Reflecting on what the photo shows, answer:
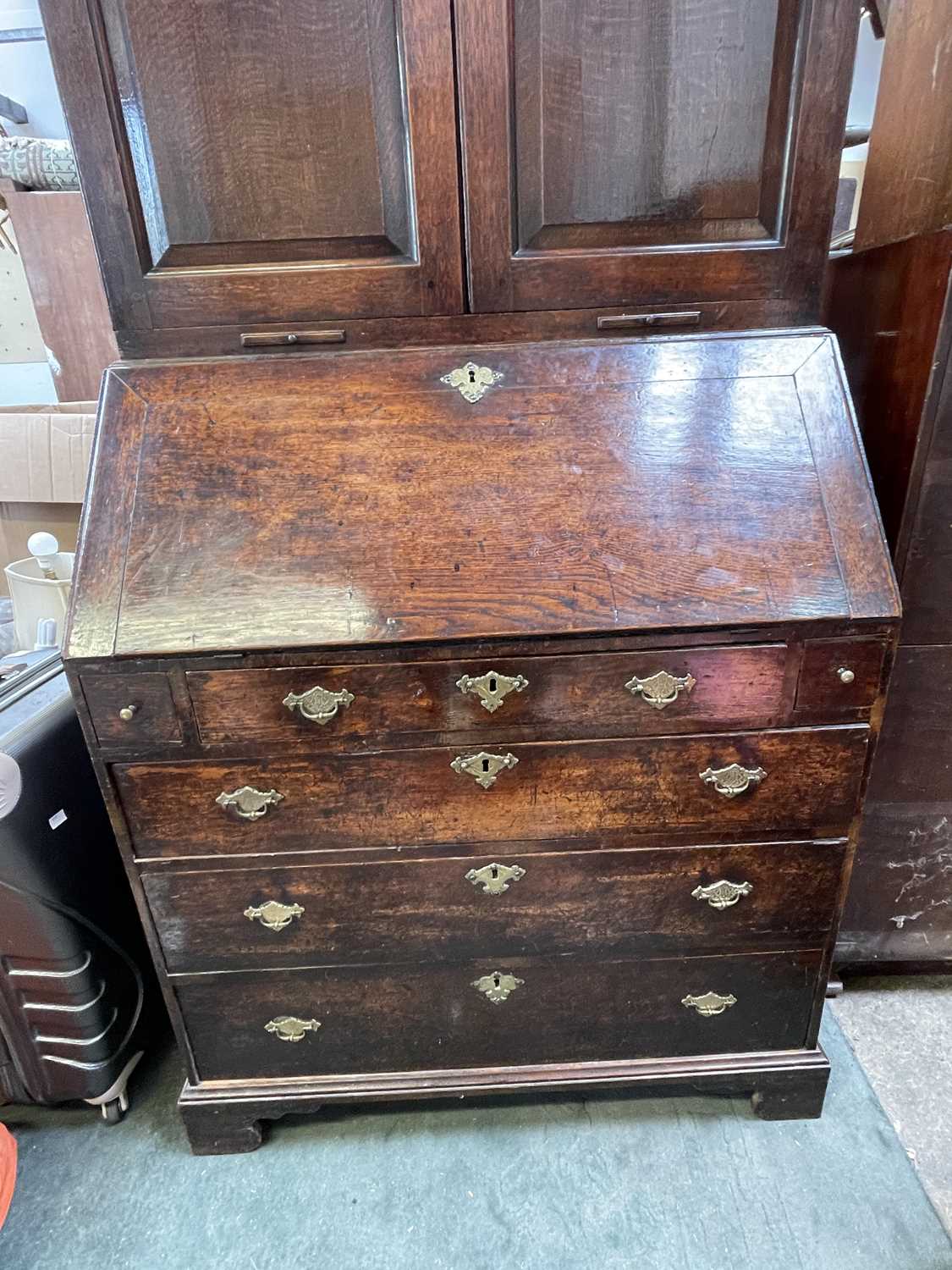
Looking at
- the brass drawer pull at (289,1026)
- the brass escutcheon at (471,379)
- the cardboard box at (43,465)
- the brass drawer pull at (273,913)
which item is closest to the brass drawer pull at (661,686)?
the brass escutcheon at (471,379)

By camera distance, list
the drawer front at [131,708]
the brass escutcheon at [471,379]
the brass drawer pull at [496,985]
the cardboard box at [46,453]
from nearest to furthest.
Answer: the drawer front at [131,708], the brass escutcheon at [471,379], the brass drawer pull at [496,985], the cardboard box at [46,453]

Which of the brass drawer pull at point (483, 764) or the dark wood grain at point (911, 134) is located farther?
the dark wood grain at point (911, 134)

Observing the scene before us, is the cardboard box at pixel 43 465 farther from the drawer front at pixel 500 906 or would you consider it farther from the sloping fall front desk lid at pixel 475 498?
the drawer front at pixel 500 906

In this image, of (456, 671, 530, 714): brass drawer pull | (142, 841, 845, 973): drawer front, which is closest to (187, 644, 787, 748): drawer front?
(456, 671, 530, 714): brass drawer pull

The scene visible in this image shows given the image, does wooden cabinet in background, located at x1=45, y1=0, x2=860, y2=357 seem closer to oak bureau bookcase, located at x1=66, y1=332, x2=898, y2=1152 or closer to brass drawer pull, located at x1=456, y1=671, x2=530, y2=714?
oak bureau bookcase, located at x1=66, y1=332, x2=898, y2=1152

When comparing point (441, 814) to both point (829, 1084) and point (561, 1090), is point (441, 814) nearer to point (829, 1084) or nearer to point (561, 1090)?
point (561, 1090)

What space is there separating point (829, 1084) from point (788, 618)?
1.08m

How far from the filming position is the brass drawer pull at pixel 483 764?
1.08 m

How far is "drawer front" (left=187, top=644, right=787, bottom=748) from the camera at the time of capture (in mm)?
1014

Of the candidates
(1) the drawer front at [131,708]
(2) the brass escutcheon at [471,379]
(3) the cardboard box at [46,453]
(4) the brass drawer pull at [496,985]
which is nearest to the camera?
(1) the drawer front at [131,708]

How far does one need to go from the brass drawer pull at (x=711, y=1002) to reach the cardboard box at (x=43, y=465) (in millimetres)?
1939

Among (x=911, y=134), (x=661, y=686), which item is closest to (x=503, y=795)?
(x=661, y=686)

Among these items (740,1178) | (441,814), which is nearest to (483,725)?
(441,814)

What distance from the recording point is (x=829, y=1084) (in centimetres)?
144
